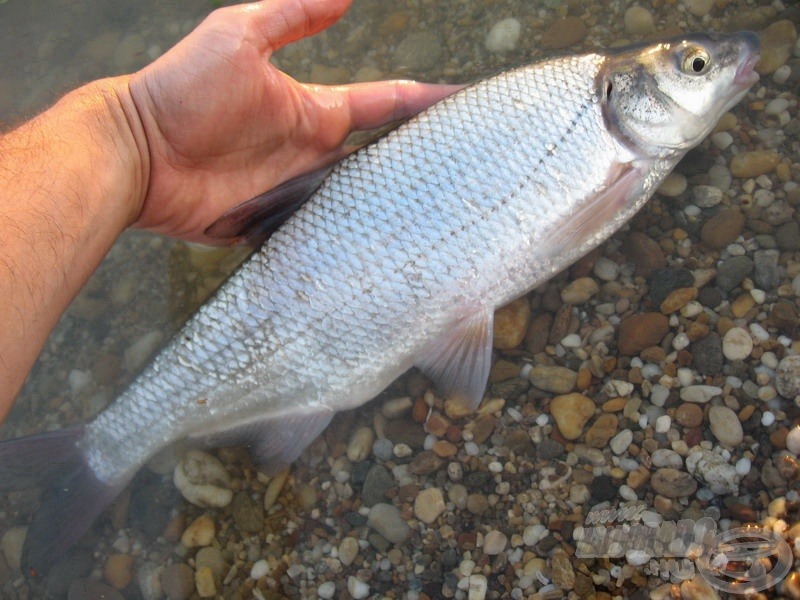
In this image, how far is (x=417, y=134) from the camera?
2.16 metres

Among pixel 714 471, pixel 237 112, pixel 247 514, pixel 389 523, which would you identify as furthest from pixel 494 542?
pixel 237 112

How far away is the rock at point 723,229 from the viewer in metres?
2.41

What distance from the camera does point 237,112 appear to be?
229 centimetres

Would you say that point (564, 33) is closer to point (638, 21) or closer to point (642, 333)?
point (638, 21)

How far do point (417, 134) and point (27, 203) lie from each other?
50.5 inches

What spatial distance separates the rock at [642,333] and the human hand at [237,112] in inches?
46.3

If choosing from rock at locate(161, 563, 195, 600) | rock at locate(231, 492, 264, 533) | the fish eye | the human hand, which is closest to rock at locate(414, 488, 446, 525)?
rock at locate(231, 492, 264, 533)

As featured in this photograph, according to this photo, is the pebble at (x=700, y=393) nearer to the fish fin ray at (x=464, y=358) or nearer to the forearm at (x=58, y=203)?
the fish fin ray at (x=464, y=358)

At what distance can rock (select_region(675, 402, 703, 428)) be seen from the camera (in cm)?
218

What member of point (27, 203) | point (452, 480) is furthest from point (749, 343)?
point (27, 203)

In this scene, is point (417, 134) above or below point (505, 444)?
above

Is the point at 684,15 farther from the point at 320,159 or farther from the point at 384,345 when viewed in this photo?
the point at 384,345

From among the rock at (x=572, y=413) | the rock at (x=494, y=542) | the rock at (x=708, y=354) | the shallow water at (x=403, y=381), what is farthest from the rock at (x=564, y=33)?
the rock at (x=494, y=542)

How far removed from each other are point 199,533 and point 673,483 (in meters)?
1.86
